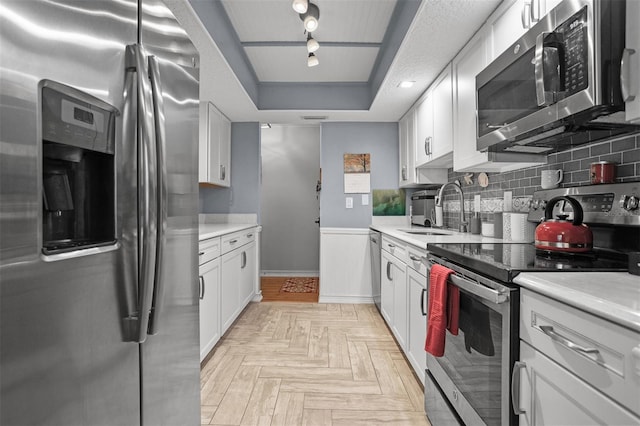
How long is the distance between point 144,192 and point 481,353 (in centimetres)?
123

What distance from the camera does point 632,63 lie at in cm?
102

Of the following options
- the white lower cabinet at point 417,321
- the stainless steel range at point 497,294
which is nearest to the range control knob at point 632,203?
the stainless steel range at point 497,294

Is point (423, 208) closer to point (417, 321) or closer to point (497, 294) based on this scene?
point (417, 321)

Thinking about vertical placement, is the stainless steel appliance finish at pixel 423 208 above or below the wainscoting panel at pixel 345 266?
above

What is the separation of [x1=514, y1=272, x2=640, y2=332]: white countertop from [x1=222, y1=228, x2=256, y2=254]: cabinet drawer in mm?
2296

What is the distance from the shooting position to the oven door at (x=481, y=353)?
1.07 metres

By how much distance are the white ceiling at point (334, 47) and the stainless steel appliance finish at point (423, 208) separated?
0.93m

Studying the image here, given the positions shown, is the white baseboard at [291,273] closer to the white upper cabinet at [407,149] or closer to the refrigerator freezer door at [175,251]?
the white upper cabinet at [407,149]

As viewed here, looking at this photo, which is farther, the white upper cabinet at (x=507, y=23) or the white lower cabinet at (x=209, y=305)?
the white lower cabinet at (x=209, y=305)

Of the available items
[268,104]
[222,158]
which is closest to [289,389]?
[222,158]

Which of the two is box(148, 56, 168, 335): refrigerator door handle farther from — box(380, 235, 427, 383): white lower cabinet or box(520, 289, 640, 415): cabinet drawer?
box(380, 235, 427, 383): white lower cabinet

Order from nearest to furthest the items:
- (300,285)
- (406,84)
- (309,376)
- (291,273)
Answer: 1. (309,376)
2. (406,84)
3. (300,285)
4. (291,273)

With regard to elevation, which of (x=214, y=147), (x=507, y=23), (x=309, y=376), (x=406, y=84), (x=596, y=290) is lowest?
(x=309, y=376)

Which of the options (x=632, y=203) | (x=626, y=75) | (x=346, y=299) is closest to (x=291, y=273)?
(x=346, y=299)
